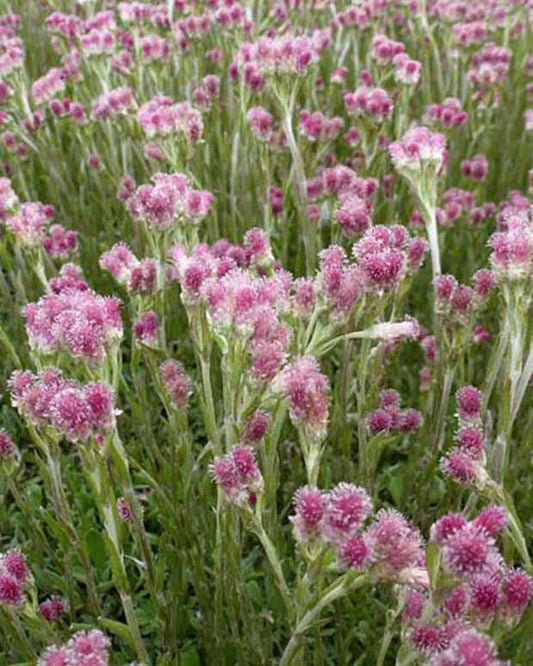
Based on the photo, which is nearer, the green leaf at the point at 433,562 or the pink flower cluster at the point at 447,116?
the green leaf at the point at 433,562

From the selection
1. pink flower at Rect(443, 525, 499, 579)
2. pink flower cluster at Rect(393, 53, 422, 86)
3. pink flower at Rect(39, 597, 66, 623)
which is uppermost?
pink flower cluster at Rect(393, 53, 422, 86)

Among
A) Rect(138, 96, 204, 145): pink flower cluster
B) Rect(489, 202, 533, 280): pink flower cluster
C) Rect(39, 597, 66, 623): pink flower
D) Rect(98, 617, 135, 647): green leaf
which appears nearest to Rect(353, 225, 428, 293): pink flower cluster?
Rect(489, 202, 533, 280): pink flower cluster

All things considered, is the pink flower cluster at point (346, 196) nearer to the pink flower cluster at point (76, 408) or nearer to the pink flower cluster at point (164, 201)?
the pink flower cluster at point (164, 201)

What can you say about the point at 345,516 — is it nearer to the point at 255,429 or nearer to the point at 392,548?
the point at 392,548

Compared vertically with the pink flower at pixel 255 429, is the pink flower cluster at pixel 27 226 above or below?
above

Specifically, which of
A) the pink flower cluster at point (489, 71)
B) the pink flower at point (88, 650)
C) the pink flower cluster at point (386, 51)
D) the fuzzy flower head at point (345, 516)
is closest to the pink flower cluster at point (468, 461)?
the fuzzy flower head at point (345, 516)

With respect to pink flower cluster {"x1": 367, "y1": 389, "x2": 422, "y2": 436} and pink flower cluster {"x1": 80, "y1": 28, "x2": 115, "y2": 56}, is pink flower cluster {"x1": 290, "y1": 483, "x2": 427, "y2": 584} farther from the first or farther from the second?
pink flower cluster {"x1": 80, "y1": 28, "x2": 115, "y2": 56}
